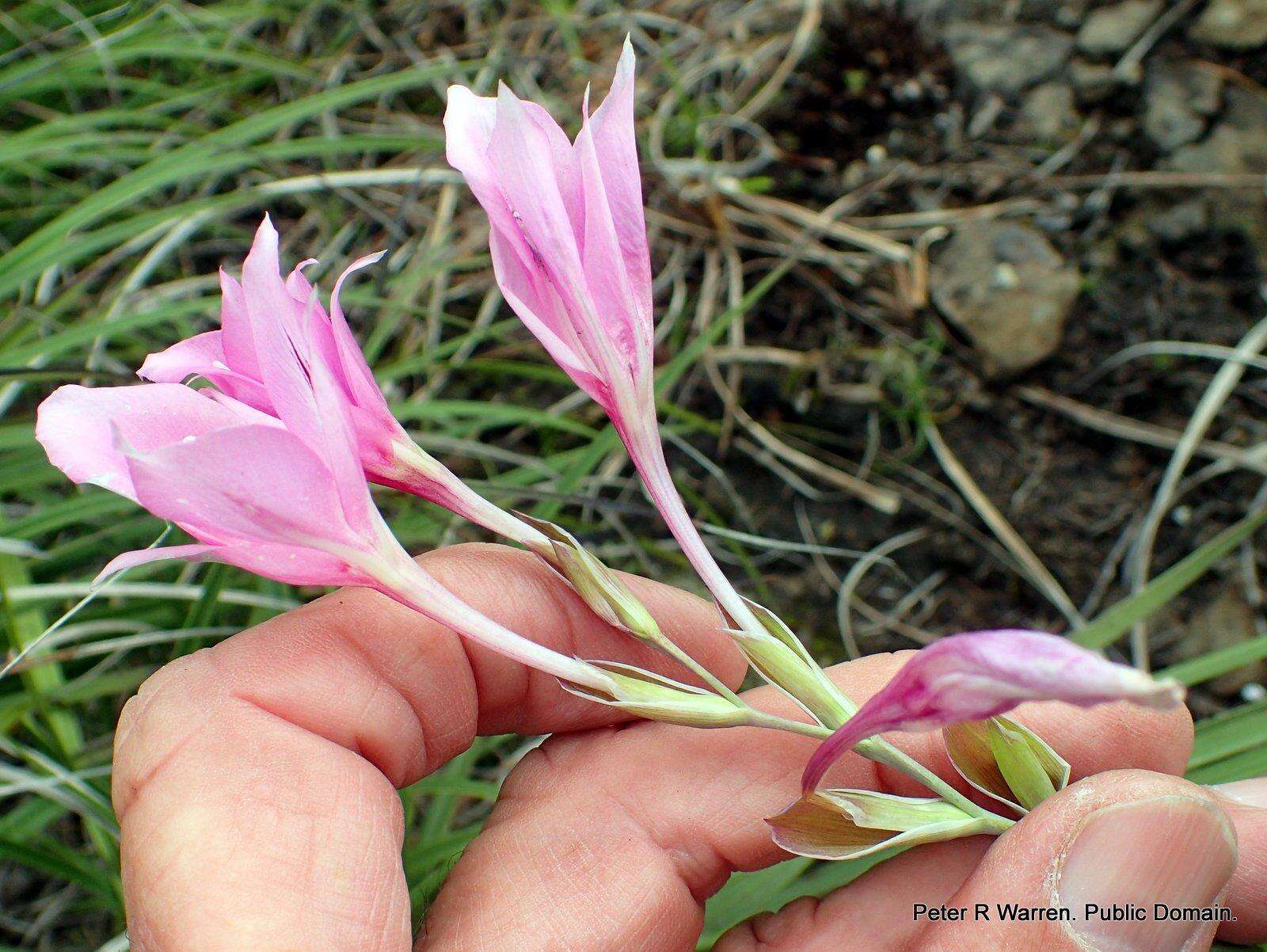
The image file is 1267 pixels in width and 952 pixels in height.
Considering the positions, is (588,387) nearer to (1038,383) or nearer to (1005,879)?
(1005,879)

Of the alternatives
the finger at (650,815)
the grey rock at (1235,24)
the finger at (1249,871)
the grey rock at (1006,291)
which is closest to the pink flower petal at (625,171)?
the finger at (650,815)

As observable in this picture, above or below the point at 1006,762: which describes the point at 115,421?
above

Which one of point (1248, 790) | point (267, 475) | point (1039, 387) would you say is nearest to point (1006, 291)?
point (1039, 387)

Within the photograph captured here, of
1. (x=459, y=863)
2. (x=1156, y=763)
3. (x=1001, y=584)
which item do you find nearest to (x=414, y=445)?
(x=459, y=863)

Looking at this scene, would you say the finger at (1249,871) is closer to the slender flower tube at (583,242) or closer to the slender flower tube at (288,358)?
the slender flower tube at (583,242)

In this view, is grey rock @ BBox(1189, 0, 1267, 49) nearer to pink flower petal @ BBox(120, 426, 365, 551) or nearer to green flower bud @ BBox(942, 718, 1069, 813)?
green flower bud @ BBox(942, 718, 1069, 813)

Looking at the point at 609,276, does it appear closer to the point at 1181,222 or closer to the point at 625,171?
the point at 625,171

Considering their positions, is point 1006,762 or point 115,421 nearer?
point 115,421
